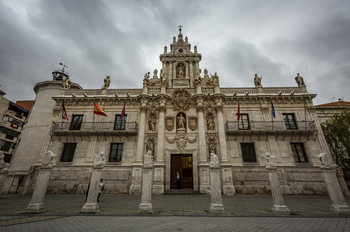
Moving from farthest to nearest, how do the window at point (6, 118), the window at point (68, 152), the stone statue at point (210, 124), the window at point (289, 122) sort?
the window at point (6, 118)
the window at point (289, 122)
the stone statue at point (210, 124)
the window at point (68, 152)

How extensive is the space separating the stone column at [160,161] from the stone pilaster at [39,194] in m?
9.27

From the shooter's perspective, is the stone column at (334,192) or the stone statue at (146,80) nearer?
the stone column at (334,192)

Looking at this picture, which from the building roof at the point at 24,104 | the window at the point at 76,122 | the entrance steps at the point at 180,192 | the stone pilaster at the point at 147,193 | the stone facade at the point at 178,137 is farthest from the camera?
the building roof at the point at 24,104

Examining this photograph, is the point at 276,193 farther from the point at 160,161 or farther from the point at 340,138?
the point at 340,138

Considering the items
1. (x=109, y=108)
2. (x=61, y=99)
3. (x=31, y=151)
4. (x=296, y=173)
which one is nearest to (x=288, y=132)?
(x=296, y=173)

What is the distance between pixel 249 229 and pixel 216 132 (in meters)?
13.2

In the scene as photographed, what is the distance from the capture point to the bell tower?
68.7 ft

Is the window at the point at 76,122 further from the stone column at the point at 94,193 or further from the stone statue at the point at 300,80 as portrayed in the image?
the stone statue at the point at 300,80

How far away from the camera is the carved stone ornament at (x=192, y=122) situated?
18.2 metres

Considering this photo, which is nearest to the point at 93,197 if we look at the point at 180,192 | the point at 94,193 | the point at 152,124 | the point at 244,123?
the point at 94,193

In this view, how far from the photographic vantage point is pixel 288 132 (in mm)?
17312

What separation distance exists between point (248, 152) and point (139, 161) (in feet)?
38.5

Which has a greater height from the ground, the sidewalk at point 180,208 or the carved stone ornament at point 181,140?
the carved stone ornament at point 181,140

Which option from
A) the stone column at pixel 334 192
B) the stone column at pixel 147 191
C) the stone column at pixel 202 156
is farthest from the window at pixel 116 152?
the stone column at pixel 334 192
